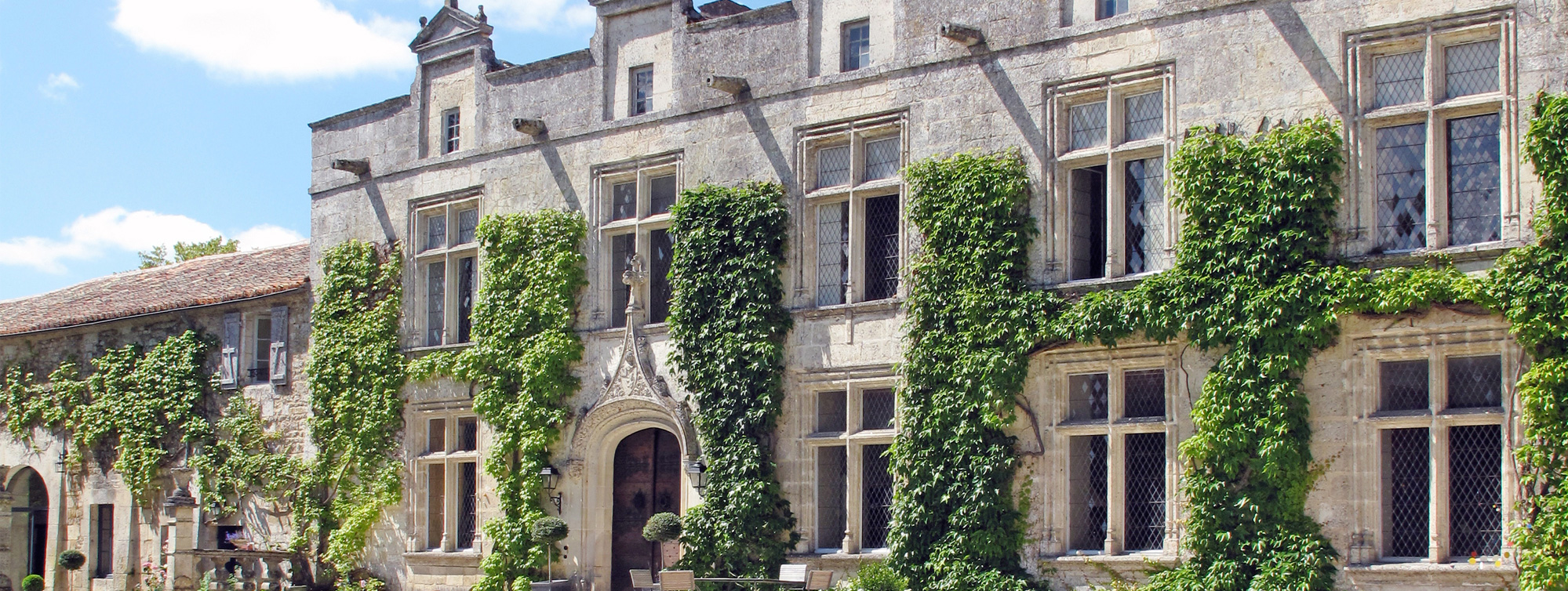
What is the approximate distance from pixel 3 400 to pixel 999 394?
64.1 feet

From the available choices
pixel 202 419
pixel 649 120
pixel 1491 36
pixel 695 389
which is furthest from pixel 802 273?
pixel 202 419

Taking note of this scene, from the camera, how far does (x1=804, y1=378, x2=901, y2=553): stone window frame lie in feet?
57.8

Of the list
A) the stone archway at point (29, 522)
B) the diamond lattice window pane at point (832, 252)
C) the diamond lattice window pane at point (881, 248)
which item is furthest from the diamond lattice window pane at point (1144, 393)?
the stone archway at point (29, 522)

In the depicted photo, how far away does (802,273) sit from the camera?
1836 centimetres

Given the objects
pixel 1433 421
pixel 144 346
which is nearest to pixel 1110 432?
pixel 1433 421

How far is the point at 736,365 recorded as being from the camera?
60.5ft

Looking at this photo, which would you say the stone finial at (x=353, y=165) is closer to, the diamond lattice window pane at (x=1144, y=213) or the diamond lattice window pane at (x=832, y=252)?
the diamond lattice window pane at (x=832, y=252)

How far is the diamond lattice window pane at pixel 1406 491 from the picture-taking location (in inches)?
558

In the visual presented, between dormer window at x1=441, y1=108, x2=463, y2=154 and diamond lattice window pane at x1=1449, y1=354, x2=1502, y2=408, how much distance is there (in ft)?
43.4

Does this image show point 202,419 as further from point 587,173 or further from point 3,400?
point 587,173

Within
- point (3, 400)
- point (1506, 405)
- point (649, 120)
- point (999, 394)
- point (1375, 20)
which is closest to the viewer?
point (1506, 405)

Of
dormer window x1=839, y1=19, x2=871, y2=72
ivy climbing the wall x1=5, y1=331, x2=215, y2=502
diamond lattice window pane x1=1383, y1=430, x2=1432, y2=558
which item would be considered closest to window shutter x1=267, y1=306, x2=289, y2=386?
ivy climbing the wall x1=5, y1=331, x2=215, y2=502

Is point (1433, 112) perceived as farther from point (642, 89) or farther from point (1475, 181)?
point (642, 89)

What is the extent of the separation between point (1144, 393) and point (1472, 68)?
4.04 m
